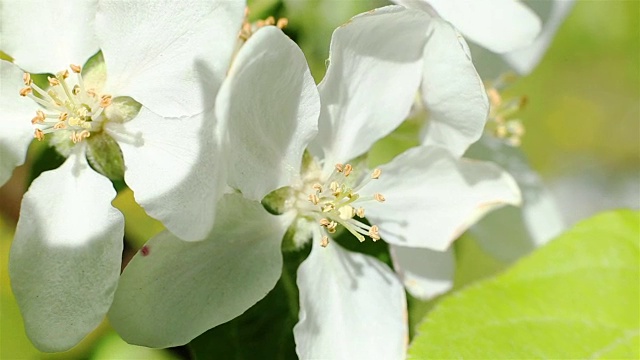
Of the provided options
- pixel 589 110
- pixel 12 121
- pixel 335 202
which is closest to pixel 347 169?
pixel 335 202

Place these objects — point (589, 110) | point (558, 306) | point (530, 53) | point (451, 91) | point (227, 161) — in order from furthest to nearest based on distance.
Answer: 1. point (589, 110)
2. point (530, 53)
3. point (558, 306)
4. point (451, 91)
5. point (227, 161)

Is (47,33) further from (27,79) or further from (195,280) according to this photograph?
(195,280)

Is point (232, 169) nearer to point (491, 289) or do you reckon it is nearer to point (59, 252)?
point (59, 252)

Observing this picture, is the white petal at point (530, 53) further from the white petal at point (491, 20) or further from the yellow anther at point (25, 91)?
the yellow anther at point (25, 91)

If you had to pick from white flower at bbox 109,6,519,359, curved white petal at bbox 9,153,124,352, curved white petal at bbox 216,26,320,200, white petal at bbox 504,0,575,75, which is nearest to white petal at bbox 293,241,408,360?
white flower at bbox 109,6,519,359

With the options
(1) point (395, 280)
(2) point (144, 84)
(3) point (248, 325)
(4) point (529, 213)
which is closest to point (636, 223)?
(4) point (529, 213)

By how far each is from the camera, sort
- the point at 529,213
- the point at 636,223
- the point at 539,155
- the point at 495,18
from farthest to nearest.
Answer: the point at 539,155 → the point at 529,213 → the point at 636,223 → the point at 495,18

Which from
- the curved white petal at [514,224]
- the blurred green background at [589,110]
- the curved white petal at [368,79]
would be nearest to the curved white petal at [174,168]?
the curved white petal at [368,79]
